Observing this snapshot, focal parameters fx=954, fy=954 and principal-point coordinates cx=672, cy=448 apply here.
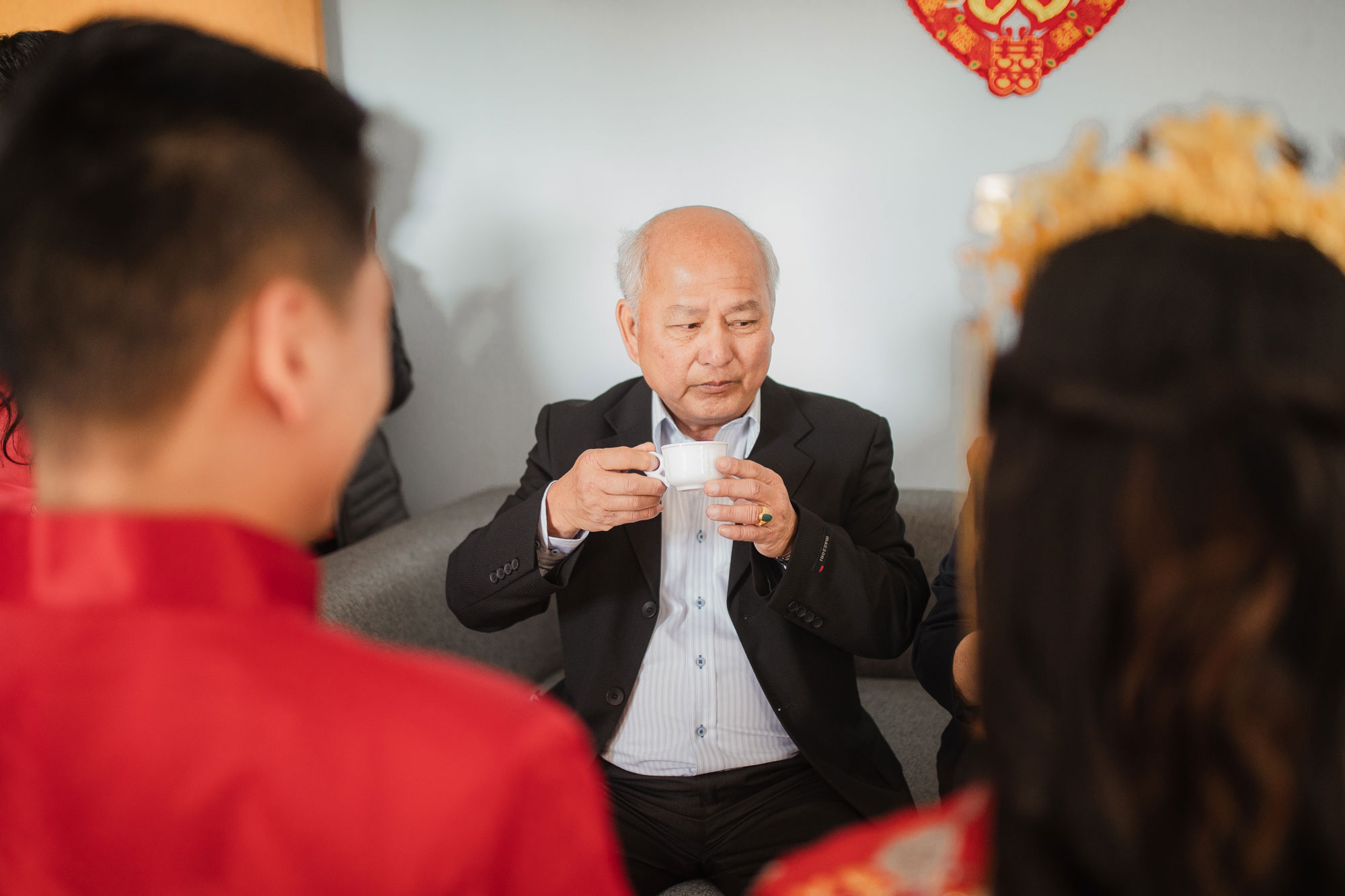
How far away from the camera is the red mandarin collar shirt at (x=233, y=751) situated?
0.52 meters

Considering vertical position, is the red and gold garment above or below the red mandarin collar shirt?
below

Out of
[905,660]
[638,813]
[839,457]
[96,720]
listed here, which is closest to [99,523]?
[96,720]

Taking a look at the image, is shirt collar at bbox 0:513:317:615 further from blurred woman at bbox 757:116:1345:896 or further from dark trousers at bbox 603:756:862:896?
dark trousers at bbox 603:756:862:896

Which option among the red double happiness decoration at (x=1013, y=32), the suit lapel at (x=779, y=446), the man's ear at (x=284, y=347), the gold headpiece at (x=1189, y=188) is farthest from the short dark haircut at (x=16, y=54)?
the red double happiness decoration at (x=1013, y=32)

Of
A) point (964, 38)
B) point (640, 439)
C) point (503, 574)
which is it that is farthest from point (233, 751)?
point (964, 38)

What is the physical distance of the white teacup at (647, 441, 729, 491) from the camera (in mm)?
1350

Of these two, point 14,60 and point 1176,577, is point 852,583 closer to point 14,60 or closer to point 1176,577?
point 1176,577

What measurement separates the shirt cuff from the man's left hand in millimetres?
265

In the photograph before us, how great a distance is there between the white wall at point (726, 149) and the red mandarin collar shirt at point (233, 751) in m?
1.90

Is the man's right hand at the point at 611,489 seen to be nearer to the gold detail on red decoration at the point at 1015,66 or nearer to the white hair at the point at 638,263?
the white hair at the point at 638,263

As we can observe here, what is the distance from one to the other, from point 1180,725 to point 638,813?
113 cm

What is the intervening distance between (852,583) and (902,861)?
0.88 metres

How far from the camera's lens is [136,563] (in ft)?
Answer: 1.86

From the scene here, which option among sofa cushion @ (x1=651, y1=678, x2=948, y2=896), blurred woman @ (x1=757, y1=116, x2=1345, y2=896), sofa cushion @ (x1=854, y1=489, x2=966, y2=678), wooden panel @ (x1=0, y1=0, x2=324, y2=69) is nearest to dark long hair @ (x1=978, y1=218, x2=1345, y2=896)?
blurred woman @ (x1=757, y1=116, x2=1345, y2=896)
